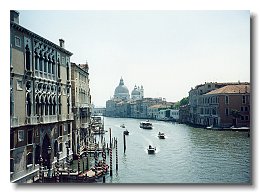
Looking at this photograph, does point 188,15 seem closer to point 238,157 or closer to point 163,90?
point 163,90

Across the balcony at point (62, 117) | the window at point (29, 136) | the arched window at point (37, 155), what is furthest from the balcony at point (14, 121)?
the balcony at point (62, 117)

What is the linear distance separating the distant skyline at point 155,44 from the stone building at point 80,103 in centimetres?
33

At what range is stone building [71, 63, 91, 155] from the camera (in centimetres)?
664

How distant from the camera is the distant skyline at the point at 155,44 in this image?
566 cm

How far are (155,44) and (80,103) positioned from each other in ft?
8.06

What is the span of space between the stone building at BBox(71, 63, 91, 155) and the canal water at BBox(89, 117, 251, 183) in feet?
3.55

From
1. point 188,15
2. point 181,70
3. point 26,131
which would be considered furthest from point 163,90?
point 26,131

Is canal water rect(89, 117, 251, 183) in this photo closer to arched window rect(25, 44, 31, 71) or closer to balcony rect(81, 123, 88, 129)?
balcony rect(81, 123, 88, 129)

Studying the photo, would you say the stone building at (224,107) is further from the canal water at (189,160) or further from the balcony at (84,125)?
the balcony at (84,125)

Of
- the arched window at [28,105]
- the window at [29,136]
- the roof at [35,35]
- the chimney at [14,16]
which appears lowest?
the window at [29,136]

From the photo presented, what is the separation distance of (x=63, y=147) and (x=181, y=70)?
289 centimetres

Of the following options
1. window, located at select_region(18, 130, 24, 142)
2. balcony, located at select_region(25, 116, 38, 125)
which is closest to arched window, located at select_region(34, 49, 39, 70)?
balcony, located at select_region(25, 116, 38, 125)

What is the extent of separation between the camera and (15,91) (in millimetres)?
5641
